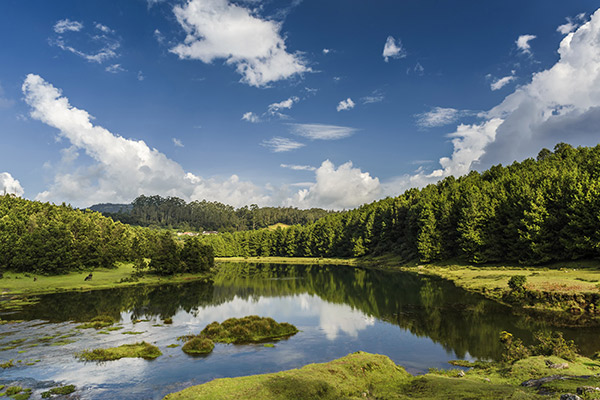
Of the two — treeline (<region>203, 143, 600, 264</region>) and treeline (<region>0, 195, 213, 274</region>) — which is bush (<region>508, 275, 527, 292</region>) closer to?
treeline (<region>203, 143, 600, 264</region>)

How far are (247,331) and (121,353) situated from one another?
12.1 metres

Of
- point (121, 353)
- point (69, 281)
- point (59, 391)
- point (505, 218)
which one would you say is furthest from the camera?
point (505, 218)

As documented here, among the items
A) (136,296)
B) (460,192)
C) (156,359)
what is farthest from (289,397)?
(460,192)

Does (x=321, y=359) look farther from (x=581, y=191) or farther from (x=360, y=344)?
(x=581, y=191)

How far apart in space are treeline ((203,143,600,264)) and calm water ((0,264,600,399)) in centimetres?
2703

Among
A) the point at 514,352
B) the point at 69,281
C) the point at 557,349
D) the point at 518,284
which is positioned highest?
the point at 518,284

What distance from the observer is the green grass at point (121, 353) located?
29.4m

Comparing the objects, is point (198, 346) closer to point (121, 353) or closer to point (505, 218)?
point (121, 353)

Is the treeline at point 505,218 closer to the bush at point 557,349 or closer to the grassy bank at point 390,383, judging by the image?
the bush at point 557,349

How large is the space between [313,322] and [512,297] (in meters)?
28.5

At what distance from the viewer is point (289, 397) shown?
1869cm

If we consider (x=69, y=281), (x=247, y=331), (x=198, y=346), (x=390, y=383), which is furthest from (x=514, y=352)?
(x=69, y=281)

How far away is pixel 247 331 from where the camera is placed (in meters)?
36.9

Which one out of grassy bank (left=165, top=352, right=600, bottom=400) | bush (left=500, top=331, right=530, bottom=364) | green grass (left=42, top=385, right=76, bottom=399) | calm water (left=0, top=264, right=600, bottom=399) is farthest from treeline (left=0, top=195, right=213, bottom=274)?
bush (left=500, top=331, right=530, bottom=364)
